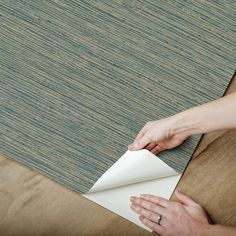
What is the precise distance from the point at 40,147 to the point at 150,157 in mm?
263

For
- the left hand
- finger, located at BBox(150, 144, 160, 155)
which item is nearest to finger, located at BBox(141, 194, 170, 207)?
the left hand

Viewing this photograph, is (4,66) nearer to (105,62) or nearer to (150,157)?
(105,62)

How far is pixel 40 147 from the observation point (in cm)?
103

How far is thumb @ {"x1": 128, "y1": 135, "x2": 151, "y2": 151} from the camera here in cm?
100

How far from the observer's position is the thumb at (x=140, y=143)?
100 centimetres

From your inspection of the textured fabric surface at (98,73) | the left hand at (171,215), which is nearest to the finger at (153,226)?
the left hand at (171,215)

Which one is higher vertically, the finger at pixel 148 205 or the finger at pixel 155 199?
the finger at pixel 155 199

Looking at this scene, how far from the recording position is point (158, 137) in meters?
0.99

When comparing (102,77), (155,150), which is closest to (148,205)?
(155,150)

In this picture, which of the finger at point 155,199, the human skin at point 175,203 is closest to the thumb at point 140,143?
the human skin at point 175,203

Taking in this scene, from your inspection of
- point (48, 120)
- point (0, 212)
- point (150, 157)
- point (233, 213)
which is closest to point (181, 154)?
point (150, 157)

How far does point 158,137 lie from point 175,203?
0.18 m

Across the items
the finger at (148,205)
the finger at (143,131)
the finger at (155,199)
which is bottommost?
the finger at (148,205)

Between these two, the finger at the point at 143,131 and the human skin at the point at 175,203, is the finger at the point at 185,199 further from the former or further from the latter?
the finger at the point at 143,131
